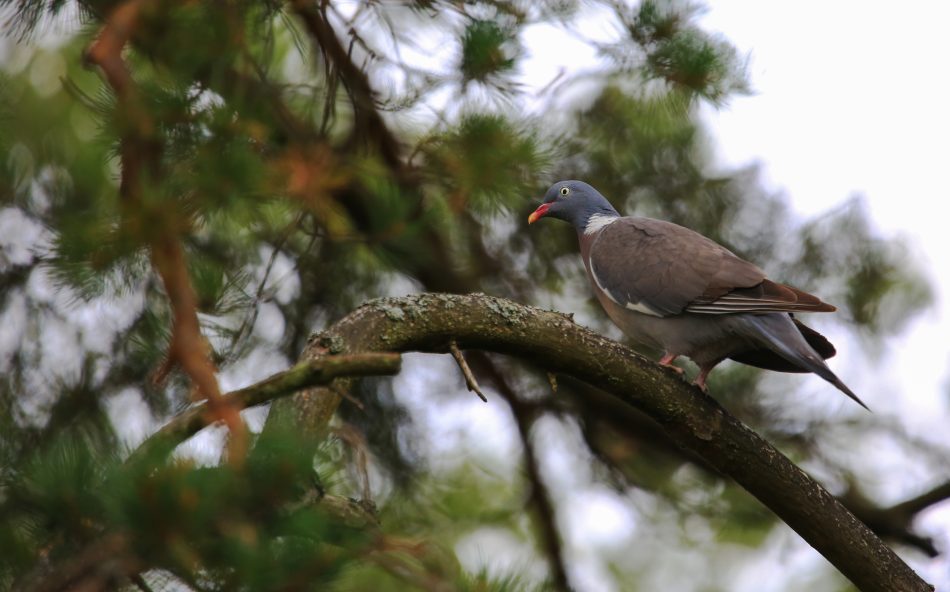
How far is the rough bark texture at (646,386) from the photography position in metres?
2.49

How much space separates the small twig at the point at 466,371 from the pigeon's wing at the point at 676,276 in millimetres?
1276

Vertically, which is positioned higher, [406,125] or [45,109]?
[406,125]

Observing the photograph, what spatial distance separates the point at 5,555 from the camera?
1.63m

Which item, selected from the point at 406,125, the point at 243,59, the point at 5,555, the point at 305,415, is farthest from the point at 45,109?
the point at 5,555

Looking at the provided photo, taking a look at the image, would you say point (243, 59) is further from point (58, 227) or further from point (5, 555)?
point (5, 555)

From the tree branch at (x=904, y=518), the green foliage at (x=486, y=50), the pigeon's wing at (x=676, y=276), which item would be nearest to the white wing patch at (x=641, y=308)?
the pigeon's wing at (x=676, y=276)

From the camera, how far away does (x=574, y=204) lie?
4.31m

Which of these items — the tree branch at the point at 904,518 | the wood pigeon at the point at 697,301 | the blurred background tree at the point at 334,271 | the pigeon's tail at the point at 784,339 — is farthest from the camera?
the tree branch at the point at 904,518

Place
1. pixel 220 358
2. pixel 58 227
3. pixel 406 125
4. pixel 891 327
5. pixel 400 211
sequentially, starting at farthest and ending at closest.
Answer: pixel 891 327
pixel 406 125
pixel 400 211
pixel 220 358
pixel 58 227

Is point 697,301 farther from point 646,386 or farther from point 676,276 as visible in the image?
point 646,386

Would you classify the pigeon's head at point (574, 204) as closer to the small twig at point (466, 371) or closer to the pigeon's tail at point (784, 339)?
the pigeon's tail at point (784, 339)

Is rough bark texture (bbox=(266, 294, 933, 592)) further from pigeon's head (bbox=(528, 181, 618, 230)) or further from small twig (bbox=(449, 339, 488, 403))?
pigeon's head (bbox=(528, 181, 618, 230))

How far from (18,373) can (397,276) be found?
1.50 m

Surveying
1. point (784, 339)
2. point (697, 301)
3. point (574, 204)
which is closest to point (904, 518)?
point (784, 339)
